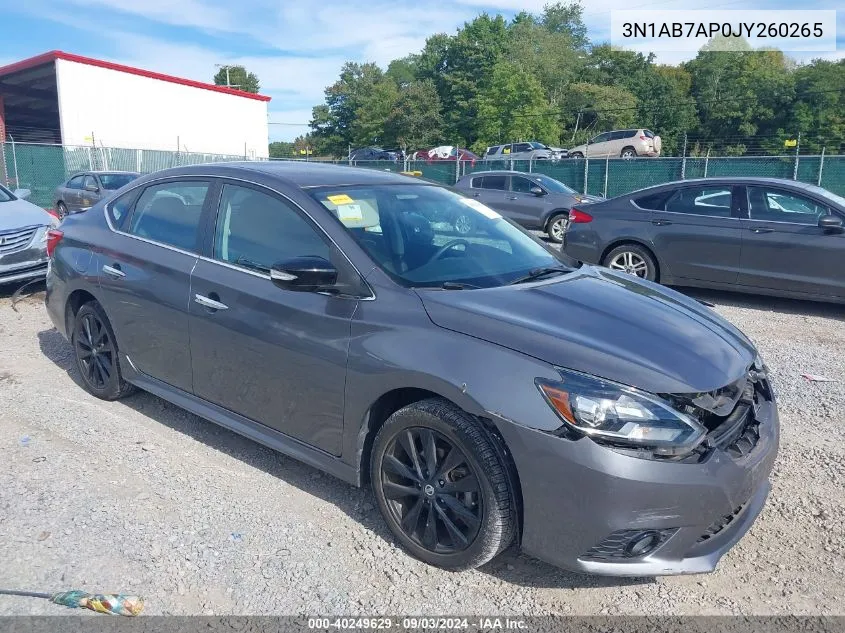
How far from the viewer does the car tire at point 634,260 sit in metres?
8.79

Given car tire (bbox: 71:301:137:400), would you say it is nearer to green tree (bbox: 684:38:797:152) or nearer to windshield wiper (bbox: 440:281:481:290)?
windshield wiper (bbox: 440:281:481:290)

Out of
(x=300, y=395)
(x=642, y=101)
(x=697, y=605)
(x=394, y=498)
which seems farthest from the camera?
(x=642, y=101)

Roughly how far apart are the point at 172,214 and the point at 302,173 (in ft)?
3.11

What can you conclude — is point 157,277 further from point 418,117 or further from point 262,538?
point 418,117

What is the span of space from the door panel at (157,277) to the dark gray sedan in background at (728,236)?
19.9 ft

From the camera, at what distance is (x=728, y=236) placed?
818 centimetres

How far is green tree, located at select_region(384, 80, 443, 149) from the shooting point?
6794 cm

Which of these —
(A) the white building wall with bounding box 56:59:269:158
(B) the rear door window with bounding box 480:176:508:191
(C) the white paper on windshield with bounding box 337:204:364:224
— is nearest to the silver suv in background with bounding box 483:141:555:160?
(A) the white building wall with bounding box 56:59:269:158

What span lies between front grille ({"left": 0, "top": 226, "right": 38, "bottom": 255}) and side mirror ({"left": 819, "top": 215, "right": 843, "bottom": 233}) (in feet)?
30.0

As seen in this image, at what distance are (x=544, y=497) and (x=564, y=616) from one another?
1.72ft

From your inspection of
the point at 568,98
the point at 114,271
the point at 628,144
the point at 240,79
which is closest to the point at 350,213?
the point at 114,271

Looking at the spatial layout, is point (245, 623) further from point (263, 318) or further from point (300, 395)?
point (263, 318)

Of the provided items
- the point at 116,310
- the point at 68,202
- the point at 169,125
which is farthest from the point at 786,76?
the point at 116,310

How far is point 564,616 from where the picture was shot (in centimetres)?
282
